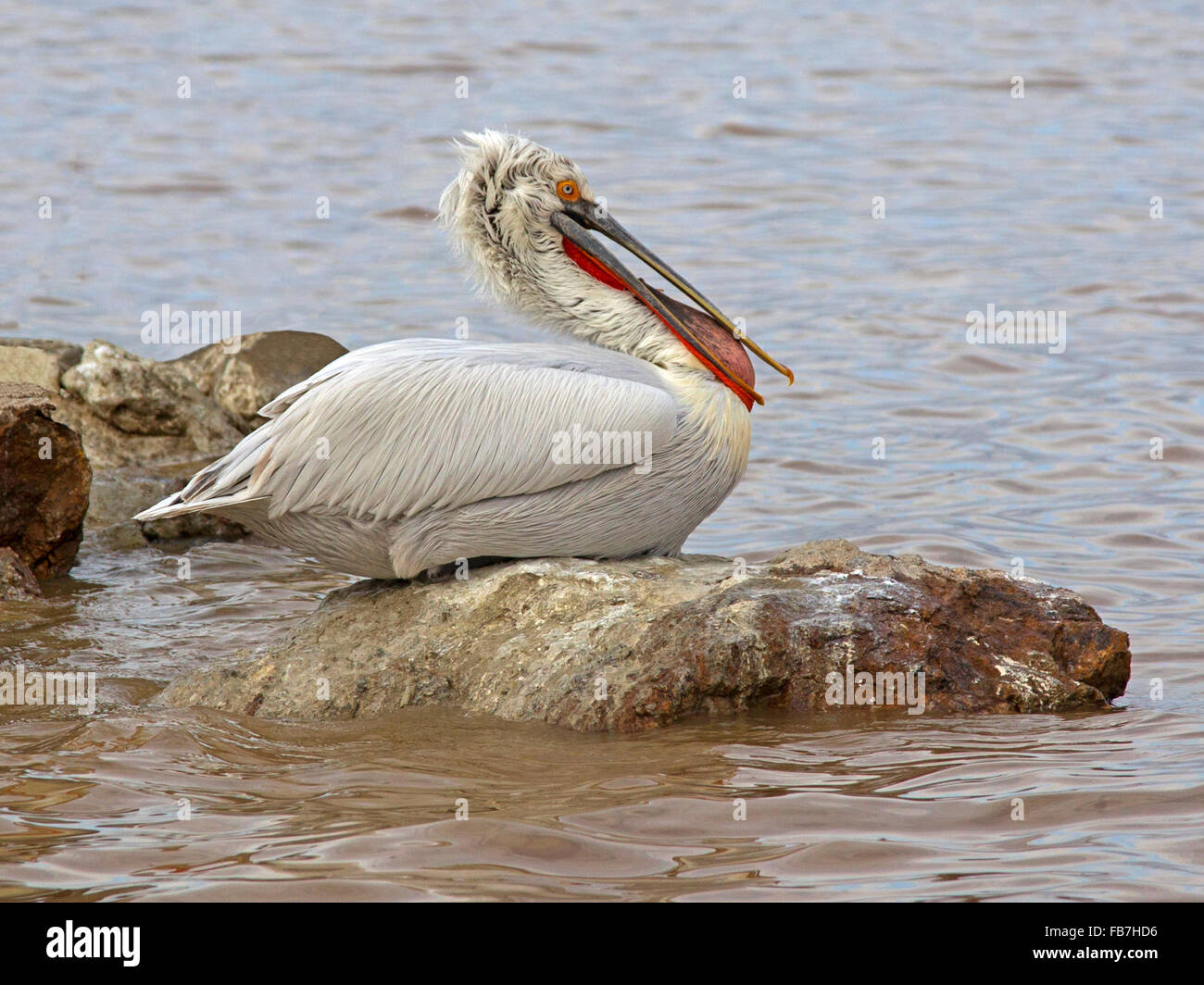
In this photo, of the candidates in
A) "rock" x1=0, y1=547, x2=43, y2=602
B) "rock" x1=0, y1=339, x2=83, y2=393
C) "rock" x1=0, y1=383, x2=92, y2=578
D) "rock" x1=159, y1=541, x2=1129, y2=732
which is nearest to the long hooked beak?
"rock" x1=159, y1=541, x2=1129, y2=732

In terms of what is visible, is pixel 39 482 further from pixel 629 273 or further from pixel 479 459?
pixel 629 273

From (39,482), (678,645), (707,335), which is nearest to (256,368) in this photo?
(39,482)

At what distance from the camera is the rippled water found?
3.77m

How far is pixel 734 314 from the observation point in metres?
10.0

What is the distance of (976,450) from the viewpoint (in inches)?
324

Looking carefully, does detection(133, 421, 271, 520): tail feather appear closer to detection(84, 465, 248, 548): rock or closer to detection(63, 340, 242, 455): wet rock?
detection(84, 465, 248, 548): rock

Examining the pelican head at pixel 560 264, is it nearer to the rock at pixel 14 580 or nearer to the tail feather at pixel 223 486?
the tail feather at pixel 223 486

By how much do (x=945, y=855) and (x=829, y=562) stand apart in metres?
1.27

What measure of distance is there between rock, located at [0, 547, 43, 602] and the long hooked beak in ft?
8.16

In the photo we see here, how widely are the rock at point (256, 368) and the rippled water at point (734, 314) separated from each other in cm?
120

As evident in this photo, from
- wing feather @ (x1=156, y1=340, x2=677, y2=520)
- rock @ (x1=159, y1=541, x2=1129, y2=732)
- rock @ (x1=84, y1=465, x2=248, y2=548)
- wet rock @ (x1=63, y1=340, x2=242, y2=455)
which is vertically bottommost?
rock @ (x1=159, y1=541, x2=1129, y2=732)

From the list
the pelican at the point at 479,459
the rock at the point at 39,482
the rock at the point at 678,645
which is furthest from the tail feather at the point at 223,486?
the rock at the point at 39,482

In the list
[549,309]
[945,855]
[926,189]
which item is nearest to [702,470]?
[549,309]
